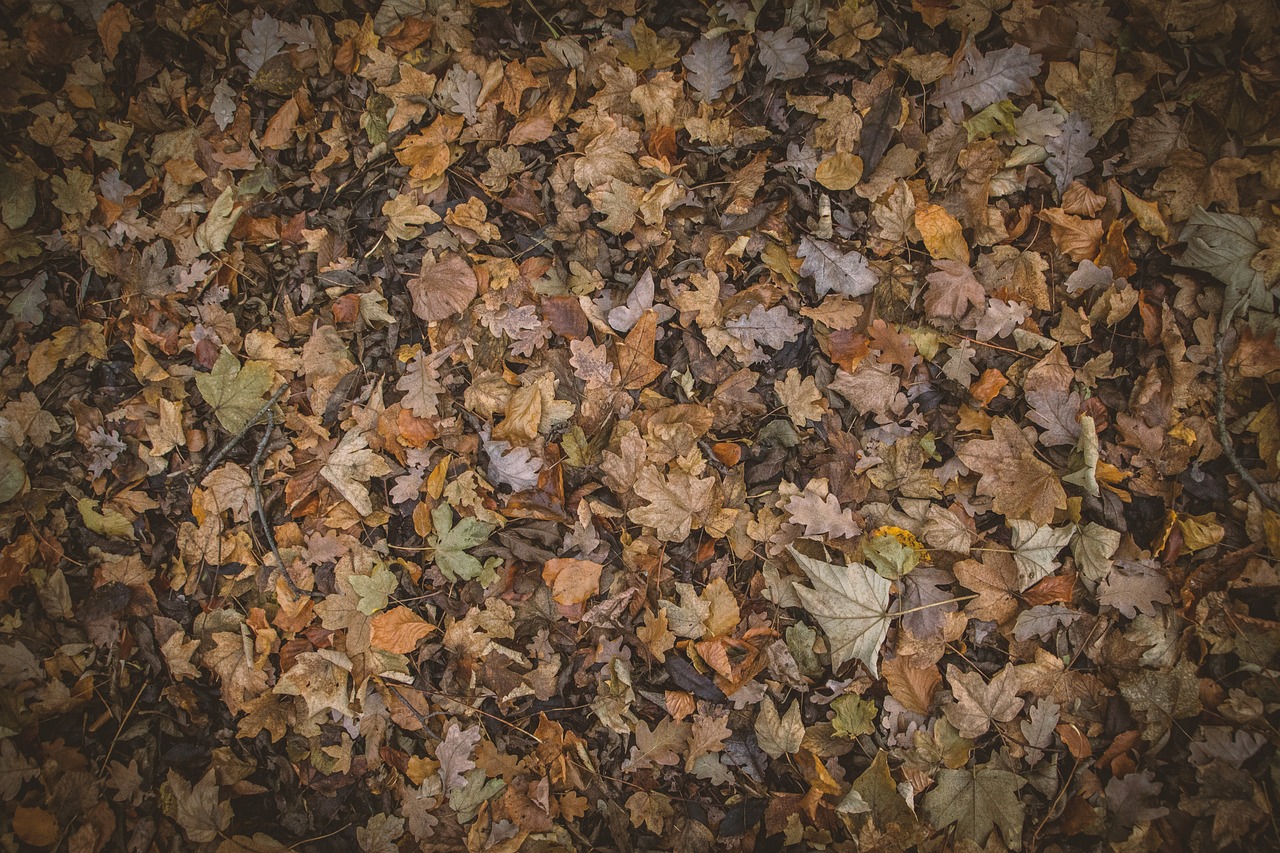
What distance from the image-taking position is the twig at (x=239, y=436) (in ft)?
8.63

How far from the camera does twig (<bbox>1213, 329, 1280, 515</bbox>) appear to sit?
2213 mm

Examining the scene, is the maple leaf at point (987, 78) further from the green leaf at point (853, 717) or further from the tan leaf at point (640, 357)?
the green leaf at point (853, 717)

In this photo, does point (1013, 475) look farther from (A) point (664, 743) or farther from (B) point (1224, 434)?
(A) point (664, 743)

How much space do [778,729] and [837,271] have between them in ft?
5.65

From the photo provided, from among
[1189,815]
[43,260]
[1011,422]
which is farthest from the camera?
[43,260]

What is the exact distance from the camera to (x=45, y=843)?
2.48m

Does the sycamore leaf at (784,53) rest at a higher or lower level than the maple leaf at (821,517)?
higher

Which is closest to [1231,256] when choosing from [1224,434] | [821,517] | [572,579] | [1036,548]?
[1224,434]

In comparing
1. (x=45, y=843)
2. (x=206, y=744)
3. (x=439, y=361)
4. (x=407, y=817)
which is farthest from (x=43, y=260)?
(x=407, y=817)

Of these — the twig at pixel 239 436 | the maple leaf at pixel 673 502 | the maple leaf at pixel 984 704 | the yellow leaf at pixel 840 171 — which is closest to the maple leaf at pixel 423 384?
the twig at pixel 239 436

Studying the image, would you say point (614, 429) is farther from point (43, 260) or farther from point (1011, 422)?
point (43, 260)

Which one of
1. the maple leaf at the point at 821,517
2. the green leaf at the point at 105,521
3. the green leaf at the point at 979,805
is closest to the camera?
the green leaf at the point at 979,805

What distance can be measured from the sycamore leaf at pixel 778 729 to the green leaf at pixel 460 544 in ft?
3.89

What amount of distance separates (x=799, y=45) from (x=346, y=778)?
11.2 feet
